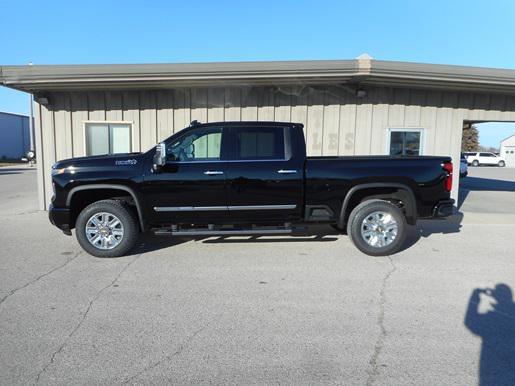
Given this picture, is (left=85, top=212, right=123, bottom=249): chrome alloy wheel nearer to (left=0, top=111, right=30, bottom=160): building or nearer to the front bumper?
the front bumper

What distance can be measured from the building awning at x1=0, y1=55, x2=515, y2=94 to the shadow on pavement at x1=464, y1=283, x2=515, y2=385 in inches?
207

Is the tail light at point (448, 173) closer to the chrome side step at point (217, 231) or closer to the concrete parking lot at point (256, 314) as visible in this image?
the concrete parking lot at point (256, 314)

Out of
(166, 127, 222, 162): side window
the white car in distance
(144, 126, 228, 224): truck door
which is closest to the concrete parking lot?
(144, 126, 228, 224): truck door

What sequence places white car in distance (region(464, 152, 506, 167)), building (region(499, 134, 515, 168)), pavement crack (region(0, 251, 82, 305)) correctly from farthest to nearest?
1. building (region(499, 134, 515, 168))
2. white car in distance (region(464, 152, 506, 167))
3. pavement crack (region(0, 251, 82, 305))

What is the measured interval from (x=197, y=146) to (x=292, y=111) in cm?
428

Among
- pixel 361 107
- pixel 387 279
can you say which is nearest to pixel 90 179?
pixel 387 279

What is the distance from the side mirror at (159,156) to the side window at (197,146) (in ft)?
1.03

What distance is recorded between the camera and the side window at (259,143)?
6145 millimetres

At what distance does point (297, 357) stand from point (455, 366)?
1.21 metres

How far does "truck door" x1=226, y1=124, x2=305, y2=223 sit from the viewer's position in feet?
19.7

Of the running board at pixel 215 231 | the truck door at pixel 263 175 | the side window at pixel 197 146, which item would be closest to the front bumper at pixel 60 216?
the running board at pixel 215 231

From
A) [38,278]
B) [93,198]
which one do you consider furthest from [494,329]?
[93,198]

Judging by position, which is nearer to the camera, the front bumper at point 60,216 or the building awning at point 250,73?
the front bumper at point 60,216

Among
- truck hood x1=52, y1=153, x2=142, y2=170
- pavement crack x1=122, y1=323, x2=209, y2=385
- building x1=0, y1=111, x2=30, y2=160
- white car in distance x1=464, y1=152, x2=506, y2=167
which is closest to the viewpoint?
pavement crack x1=122, y1=323, x2=209, y2=385
